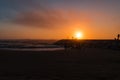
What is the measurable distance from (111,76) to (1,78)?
23.4ft

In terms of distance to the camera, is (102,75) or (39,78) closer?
(39,78)

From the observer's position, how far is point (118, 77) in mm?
14492

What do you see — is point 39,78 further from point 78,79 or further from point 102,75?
point 102,75

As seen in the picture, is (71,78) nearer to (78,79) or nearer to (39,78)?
(78,79)

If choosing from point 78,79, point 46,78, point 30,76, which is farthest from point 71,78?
point 30,76

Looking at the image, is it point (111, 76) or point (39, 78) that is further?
point (111, 76)

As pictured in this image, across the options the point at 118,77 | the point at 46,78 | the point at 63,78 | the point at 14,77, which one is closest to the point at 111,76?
the point at 118,77

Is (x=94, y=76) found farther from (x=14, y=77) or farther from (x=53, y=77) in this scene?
(x=14, y=77)

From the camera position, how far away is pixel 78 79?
13.8 metres

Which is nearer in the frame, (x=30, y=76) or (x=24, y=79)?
(x=24, y=79)

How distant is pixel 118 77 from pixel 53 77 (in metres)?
4.22

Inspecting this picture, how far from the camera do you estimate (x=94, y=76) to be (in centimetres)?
1487

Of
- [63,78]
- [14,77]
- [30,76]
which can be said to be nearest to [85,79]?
[63,78]

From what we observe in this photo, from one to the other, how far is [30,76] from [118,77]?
18.7 feet
